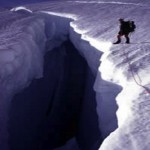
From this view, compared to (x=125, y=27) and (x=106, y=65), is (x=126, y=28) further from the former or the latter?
(x=106, y=65)

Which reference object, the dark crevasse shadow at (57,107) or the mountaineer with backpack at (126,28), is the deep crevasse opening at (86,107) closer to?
the dark crevasse shadow at (57,107)

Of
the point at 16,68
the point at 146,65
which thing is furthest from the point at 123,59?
the point at 16,68

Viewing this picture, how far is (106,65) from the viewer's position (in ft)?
16.2

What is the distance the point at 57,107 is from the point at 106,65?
14.6ft

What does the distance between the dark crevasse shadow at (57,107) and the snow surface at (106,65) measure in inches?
25.7

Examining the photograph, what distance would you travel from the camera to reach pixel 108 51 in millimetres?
5570

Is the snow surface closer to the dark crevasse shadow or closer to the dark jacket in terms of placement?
the dark jacket

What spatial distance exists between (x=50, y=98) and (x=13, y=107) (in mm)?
2308

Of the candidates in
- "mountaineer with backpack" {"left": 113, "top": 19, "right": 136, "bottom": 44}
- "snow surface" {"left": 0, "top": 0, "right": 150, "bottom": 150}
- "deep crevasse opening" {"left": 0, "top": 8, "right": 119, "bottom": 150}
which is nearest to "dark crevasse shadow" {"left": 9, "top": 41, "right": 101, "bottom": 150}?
"deep crevasse opening" {"left": 0, "top": 8, "right": 119, "bottom": 150}

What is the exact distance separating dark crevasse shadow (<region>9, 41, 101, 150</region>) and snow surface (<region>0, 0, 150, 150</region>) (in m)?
0.65

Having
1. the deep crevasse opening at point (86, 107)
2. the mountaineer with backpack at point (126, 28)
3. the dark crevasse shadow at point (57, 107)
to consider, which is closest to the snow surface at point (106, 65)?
the deep crevasse opening at point (86, 107)

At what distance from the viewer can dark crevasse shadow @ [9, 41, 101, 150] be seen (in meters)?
7.00

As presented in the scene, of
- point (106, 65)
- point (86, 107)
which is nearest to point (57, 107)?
point (86, 107)

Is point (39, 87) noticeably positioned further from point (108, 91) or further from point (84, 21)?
point (108, 91)
